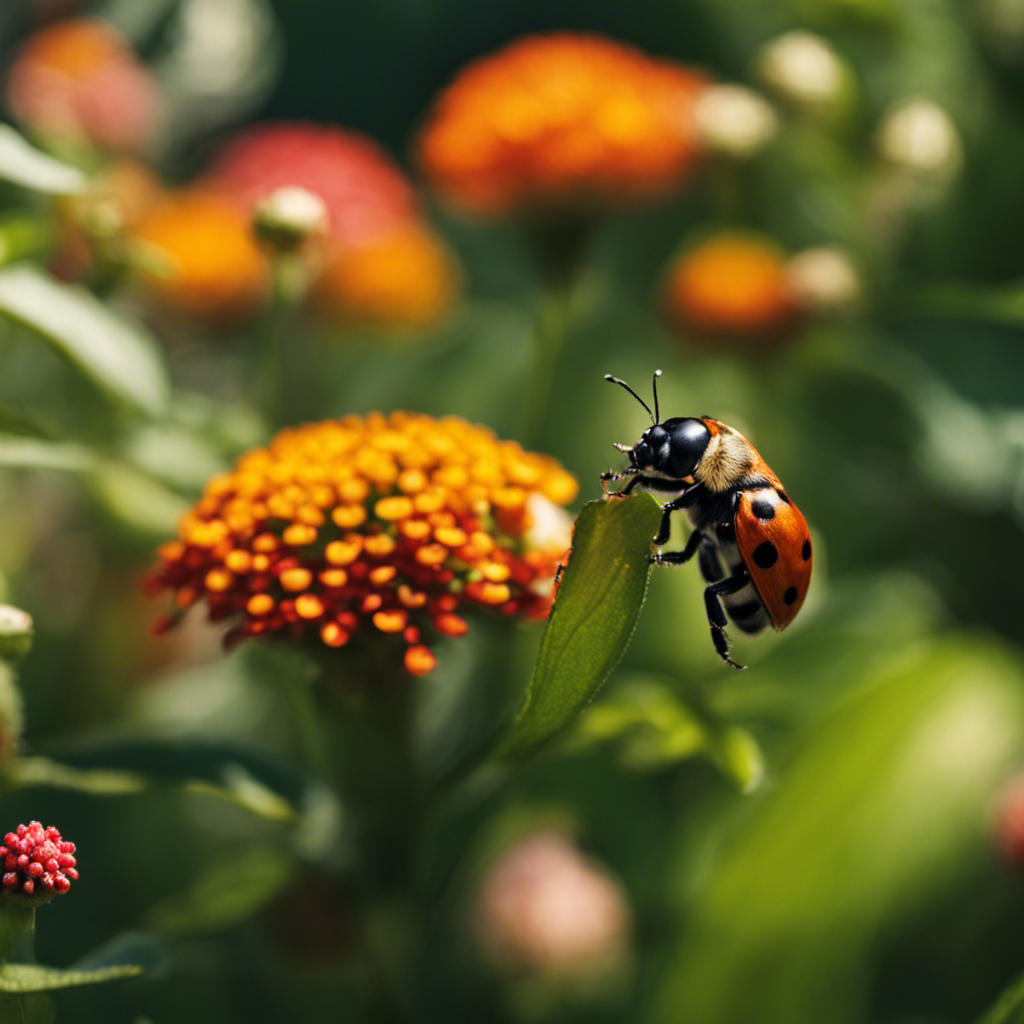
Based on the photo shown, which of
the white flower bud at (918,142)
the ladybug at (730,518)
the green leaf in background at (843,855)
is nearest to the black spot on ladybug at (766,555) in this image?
the ladybug at (730,518)

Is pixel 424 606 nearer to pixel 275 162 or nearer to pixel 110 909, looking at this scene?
pixel 110 909

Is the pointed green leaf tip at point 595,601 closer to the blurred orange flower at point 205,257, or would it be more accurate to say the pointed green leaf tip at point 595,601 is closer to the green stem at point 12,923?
the green stem at point 12,923

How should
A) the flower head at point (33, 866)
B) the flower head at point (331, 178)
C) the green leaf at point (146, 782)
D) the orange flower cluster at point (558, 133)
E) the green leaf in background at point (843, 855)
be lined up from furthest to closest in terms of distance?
the flower head at point (331, 178) < the orange flower cluster at point (558, 133) < the green leaf in background at point (843, 855) < the green leaf at point (146, 782) < the flower head at point (33, 866)

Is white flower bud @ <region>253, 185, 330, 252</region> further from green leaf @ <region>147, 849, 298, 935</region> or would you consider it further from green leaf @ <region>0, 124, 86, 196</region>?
green leaf @ <region>147, 849, 298, 935</region>

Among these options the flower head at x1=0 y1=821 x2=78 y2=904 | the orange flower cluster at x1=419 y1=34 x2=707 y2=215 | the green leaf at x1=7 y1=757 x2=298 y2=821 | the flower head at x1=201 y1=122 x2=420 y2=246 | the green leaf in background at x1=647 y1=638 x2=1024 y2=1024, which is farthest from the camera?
the flower head at x1=201 y1=122 x2=420 y2=246

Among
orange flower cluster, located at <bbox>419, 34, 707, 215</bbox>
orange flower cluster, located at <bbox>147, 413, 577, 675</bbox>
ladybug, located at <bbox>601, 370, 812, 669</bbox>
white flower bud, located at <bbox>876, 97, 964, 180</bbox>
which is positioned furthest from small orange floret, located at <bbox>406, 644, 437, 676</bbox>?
white flower bud, located at <bbox>876, 97, 964, 180</bbox>

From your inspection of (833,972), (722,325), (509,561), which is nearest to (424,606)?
(509,561)

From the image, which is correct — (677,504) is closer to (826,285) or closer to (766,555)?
(766,555)
